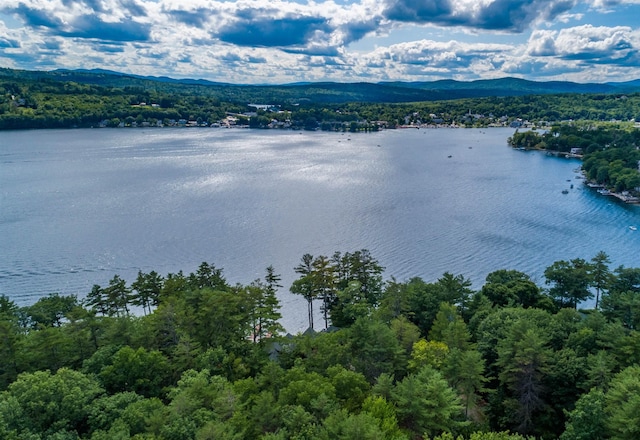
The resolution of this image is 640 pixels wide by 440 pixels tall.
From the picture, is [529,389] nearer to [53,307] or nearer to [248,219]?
[53,307]

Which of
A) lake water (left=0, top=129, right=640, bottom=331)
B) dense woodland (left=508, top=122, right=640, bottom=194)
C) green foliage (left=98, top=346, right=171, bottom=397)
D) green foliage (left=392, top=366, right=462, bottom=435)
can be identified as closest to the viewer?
green foliage (left=392, top=366, right=462, bottom=435)

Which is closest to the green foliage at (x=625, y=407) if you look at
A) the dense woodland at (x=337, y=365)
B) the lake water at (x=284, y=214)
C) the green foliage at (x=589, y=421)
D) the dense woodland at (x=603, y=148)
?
the dense woodland at (x=337, y=365)

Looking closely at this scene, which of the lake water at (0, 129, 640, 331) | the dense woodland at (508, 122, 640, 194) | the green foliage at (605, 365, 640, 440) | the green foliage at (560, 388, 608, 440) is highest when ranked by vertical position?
the green foliage at (605, 365, 640, 440)

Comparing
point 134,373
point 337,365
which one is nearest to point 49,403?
point 134,373

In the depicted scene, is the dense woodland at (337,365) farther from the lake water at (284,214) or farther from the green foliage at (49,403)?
the lake water at (284,214)

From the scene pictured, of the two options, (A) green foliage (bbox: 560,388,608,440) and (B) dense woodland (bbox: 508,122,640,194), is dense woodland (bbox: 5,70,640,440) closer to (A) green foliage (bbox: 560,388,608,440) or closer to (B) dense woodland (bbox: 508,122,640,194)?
(A) green foliage (bbox: 560,388,608,440)

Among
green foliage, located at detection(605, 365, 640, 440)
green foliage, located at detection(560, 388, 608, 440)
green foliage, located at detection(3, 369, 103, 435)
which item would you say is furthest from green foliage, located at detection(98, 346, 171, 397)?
green foliage, located at detection(605, 365, 640, 440)

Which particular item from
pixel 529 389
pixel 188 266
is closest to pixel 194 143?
pixel 188 266
